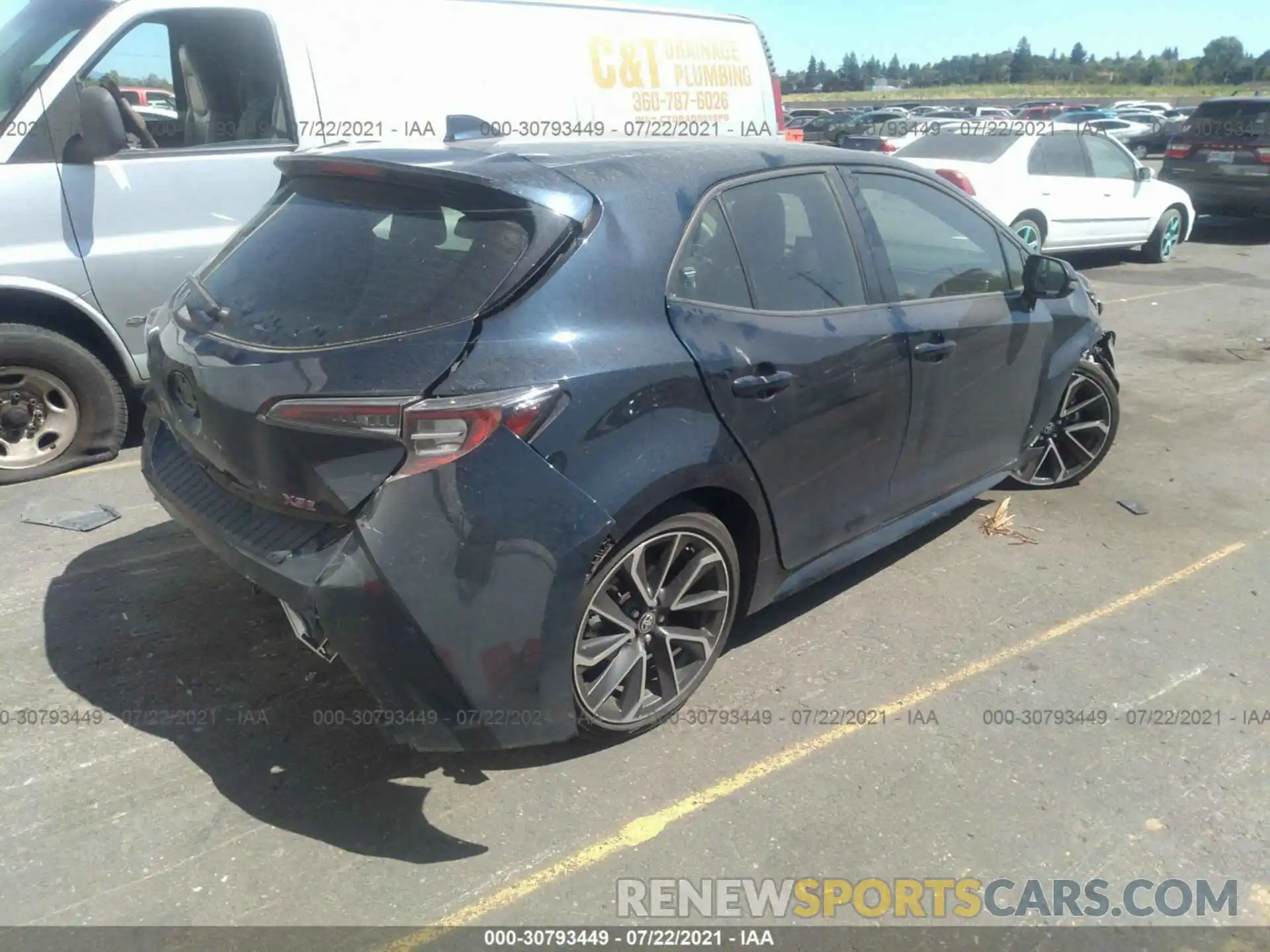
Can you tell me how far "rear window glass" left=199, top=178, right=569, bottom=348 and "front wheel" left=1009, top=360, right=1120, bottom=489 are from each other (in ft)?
10.5

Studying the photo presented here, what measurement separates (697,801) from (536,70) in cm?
467

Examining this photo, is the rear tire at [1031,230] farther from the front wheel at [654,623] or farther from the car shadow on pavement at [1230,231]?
the front wheel at [654,623]

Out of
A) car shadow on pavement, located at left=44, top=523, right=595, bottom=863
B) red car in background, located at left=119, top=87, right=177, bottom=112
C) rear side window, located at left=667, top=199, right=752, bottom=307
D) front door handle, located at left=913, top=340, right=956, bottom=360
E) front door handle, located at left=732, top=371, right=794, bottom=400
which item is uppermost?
red car in background, located at left=119, top=87, right=177, bottom=112

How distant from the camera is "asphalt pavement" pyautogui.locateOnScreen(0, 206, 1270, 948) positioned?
8.67ft

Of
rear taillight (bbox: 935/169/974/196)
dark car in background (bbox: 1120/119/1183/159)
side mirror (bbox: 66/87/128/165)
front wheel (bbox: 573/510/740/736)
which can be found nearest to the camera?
front wheel (bbox: 573/510/740/736)

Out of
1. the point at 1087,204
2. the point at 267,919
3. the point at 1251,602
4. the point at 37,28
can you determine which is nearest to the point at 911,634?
the point at 1251,602

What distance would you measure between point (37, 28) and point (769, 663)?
15.4ft

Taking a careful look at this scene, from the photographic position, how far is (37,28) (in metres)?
5.03

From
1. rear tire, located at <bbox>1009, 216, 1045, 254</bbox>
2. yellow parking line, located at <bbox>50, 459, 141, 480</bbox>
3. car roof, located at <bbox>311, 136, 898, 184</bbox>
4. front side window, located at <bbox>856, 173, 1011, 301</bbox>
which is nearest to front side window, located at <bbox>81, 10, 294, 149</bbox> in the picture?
yellow parking line, located at <bbox>50, 459, 141, 480</bbox>

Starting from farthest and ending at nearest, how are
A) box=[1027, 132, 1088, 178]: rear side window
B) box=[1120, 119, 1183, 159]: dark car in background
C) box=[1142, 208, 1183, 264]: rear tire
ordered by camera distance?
box=[1120, 119, 1183, 159]: dark car in background, box=[1142, 208, 1183, 264]: rear tire, box=[1027, 132, 1088, 178]: rear side window

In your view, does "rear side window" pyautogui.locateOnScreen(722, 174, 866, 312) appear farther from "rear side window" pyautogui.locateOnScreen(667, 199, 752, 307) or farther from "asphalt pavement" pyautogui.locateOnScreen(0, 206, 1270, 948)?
"asphalt pavement" pyautogui.locateOnScreen(0, 206, 1270, 948)

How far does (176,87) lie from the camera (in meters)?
5.51

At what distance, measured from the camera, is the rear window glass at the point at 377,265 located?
2.68 meters

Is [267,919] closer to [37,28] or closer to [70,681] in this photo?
[70,681]
